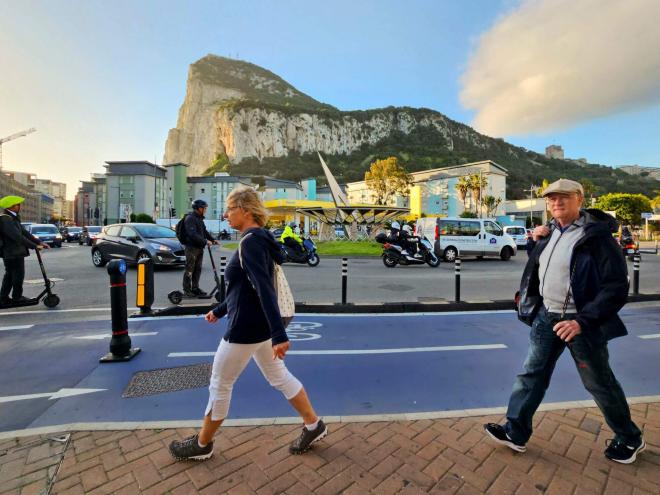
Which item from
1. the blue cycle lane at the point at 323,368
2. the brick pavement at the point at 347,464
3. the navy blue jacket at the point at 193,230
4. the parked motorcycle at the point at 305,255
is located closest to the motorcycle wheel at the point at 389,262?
the parked motorcycle at the point at 305,255

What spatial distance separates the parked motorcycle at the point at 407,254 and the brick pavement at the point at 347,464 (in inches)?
470

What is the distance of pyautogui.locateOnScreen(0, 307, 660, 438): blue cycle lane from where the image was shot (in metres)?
3.08

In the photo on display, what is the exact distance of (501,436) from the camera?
2.46 metres

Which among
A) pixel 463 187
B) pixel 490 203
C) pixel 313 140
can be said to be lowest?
pixel 490 203

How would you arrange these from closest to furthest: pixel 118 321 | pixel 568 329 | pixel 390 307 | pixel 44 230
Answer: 1. pixel 568 329
2. pixel 118 321
3. pixel 390 307
4. pixel 44 230

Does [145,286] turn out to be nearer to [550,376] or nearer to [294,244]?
[550,376]

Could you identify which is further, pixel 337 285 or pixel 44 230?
pixel 44 230

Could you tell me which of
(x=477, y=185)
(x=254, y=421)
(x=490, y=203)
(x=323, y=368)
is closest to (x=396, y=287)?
(x=323, y=368)

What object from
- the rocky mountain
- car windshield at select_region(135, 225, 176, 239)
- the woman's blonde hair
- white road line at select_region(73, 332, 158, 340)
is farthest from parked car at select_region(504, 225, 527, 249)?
the rocky mountain

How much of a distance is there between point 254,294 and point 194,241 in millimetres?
5340

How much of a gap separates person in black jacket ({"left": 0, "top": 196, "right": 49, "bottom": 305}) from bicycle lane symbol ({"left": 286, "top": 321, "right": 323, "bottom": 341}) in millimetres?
4779

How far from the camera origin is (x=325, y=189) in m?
113

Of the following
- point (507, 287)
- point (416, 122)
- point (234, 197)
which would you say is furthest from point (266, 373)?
point (416, 122)

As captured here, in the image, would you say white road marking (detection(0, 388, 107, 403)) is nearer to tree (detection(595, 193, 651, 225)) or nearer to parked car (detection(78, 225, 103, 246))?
parked car (detection(78, 225, 103, 246))
